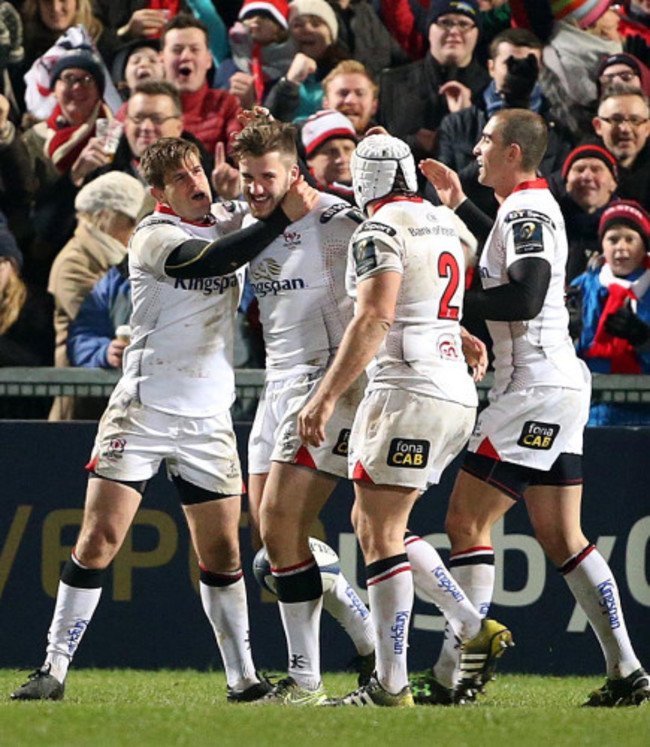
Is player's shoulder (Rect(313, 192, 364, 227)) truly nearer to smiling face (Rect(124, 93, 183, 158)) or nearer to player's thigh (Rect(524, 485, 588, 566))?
player's thigh (Rect(524, 485, 588, 566))

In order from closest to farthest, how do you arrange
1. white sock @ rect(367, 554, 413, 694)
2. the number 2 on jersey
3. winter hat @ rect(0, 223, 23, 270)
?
white sock @ rect(367, 554, 413, 694) < the number 2 on jersey < winter hat @ rect(0, 223, 23, 270)

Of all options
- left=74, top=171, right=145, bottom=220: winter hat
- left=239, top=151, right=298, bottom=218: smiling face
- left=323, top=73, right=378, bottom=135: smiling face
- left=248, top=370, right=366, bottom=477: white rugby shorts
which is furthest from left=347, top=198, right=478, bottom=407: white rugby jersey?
left=323, top=73, right=378, bottom=135: smiling face

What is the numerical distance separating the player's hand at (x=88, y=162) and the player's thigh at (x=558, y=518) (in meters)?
4.58

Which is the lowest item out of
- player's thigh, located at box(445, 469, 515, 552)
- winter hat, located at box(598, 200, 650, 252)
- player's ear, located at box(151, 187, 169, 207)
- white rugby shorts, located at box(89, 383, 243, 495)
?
player's thigh, located at box(445, 469, 515, 552)

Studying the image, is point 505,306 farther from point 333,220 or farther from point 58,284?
point 58,284

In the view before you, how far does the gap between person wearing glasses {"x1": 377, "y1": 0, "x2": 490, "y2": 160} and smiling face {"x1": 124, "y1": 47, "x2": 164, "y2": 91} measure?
1.56 metres

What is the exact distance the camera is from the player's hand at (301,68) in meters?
10.9

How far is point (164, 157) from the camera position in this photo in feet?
23.2

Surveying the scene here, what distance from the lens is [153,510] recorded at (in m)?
8.99

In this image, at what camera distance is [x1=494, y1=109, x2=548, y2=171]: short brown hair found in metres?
6.94

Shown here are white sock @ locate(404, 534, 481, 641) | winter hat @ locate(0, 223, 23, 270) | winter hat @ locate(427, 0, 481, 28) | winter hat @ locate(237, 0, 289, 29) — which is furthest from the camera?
winter hat @ locate(237, 0, 289, 29)

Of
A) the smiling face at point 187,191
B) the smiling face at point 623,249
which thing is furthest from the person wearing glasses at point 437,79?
the smiling face at point 187,191

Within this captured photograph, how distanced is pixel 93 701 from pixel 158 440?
1.20 meters

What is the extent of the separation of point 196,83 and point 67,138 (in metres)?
0.98
